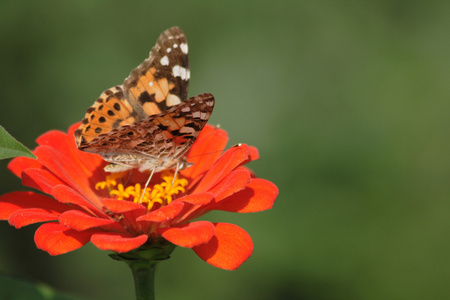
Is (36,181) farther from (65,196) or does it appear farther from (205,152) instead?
A: (205,152)

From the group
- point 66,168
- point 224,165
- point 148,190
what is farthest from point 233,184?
point 66,168

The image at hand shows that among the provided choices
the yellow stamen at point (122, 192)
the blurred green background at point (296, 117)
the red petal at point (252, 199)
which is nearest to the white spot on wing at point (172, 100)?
the yellow stamen at point (122, 192)

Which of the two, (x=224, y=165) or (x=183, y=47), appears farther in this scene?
(x=183, y=47)

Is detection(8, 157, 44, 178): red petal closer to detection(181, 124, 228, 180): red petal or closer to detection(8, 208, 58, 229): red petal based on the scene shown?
detection(8, 208, 58, 229): red petal

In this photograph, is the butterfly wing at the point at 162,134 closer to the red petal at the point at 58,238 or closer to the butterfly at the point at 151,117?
the butterfly at the point at 151,117

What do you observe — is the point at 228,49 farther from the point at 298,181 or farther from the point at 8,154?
the point at 8,154

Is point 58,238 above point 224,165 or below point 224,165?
below

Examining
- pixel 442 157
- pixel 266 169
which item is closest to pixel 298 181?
pixel 266 169
